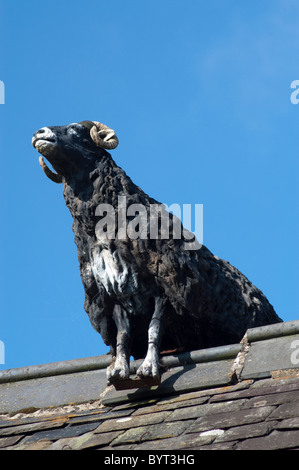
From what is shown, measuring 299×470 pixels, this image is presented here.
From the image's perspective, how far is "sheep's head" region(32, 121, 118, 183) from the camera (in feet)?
26.7

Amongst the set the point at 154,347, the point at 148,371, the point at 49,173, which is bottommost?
the point at 148,371

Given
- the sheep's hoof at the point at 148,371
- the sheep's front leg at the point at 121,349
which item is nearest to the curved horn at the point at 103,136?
the sheep's front leg at the point at 121,349

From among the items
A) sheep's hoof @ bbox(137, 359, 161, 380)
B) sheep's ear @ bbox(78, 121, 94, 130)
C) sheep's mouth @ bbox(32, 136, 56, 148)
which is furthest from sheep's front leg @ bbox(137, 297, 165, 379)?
sheep's ear @ bbox(78, 121, 94, 130)

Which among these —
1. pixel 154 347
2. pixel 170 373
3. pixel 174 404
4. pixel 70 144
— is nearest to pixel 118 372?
pixel 170 373

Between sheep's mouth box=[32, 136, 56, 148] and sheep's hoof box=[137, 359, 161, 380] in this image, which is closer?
sheep's hoof box=[137, 359, 161, 380]

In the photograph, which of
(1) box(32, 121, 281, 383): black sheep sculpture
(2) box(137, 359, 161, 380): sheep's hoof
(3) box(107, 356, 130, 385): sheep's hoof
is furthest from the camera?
(1) box(32, 121, 281, 383): black sheep sculpture

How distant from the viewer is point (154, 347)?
7.28 meters

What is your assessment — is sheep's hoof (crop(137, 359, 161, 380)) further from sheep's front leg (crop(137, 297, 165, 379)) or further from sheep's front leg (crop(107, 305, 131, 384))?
sheep's front leg (crop(107, 305, 131, 384))

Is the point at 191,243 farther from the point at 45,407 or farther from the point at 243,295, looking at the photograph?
the point at 45,407

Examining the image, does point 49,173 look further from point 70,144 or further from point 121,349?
point 121,349

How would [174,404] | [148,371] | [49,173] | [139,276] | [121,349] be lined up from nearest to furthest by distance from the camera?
[174,404]
[148,371]
[121,349]
[139,276]
[49,173]

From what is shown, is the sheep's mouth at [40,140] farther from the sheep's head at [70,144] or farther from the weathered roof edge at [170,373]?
the weathered roof edge at [170,373]

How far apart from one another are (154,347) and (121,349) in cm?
27

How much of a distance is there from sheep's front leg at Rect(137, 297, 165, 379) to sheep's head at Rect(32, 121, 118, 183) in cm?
138
